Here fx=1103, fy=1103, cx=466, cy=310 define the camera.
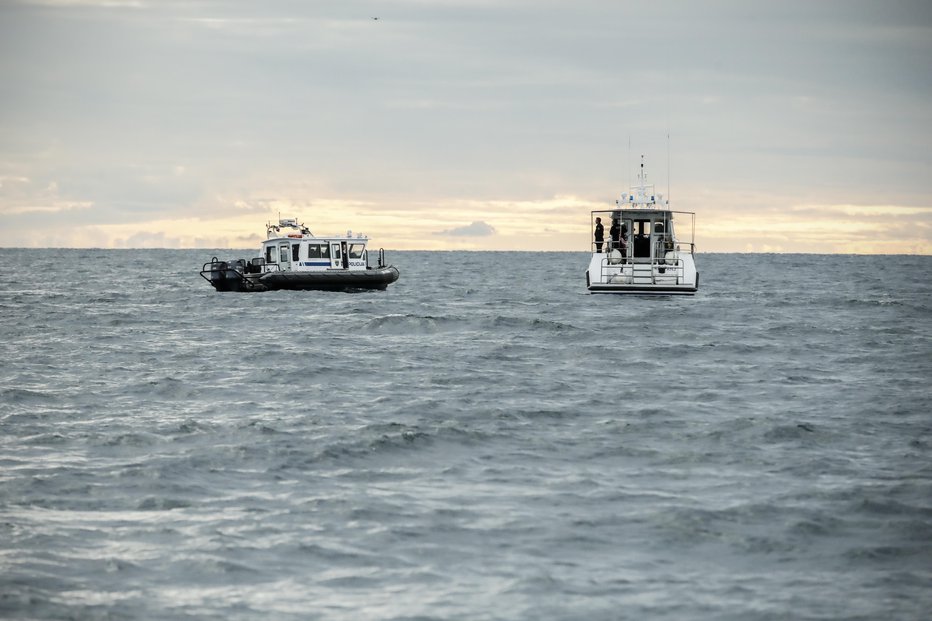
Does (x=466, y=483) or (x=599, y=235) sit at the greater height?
(x=599, y=235)

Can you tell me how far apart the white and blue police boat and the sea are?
66.4ft

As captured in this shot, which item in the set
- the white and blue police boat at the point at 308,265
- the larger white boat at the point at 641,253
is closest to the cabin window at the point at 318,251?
the white and blue police boat at the point at 308,265

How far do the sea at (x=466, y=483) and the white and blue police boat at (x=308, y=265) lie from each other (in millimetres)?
20231

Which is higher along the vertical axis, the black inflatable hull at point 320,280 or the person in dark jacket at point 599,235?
the person in dark jacket at point 599,235

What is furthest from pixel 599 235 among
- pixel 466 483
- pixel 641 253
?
pixel 466 483

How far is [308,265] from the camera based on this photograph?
50.9 meters

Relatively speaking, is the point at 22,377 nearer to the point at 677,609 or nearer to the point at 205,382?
the point at 205,382

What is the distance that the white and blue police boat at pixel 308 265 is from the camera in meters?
50.4

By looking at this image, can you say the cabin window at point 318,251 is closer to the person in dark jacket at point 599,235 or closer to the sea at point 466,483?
the person in dark jacket at point 599,235

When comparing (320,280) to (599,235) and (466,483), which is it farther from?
(466,483)

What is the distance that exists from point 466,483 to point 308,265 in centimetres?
3775

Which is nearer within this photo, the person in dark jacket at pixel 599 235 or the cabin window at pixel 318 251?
the person in dark jacket at pixel 599 235

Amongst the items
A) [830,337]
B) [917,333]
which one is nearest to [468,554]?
[830,337]

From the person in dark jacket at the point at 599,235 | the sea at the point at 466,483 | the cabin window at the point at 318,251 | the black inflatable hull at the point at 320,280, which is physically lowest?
the sea at the point at 466,483
